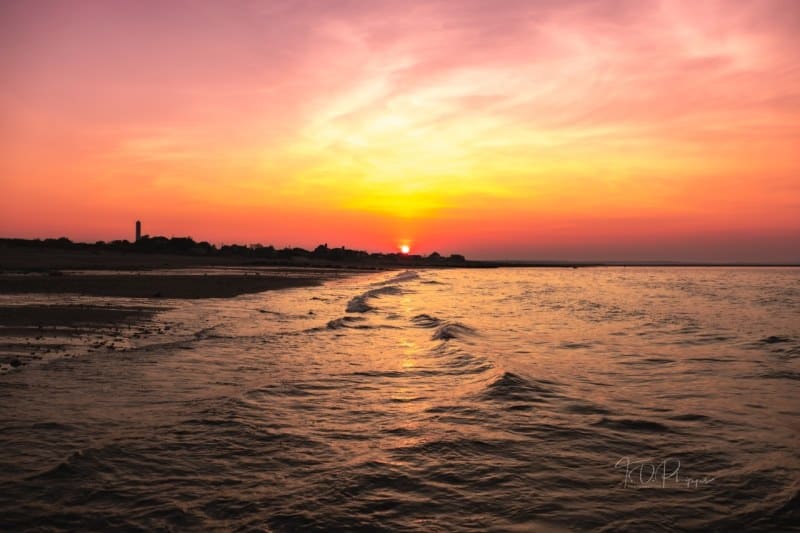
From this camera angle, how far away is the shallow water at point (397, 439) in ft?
17.9

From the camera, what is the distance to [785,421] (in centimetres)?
901

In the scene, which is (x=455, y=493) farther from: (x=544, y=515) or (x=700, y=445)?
(x=700, y=445)

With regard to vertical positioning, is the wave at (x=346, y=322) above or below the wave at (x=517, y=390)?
above

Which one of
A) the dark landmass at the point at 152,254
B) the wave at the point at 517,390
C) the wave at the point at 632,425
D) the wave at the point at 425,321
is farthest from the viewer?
the dark landmass at the point at 152,254

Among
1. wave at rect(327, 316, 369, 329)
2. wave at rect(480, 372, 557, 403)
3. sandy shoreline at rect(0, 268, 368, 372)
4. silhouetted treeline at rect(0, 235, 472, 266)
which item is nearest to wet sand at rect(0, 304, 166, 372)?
sandy shoreline at rect(0, 268, 368, 372)

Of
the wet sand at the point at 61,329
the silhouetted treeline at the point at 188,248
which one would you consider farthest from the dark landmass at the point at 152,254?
the wet sand at the point at 61,329

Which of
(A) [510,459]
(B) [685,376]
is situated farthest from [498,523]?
(B) [685,376]

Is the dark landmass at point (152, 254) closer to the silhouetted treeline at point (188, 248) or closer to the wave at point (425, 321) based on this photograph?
the silhouetted treeline at point (188, 248)

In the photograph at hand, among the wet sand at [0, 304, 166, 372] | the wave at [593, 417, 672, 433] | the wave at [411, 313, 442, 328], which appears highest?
the wet sand at [0, 304, 166, 372]

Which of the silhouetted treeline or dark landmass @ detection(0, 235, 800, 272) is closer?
dark landmass @ detection(0, 235, 800, 272)

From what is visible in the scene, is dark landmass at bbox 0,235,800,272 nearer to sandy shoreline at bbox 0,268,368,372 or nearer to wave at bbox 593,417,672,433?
sandy shoreline at bbox 0,268,368,372

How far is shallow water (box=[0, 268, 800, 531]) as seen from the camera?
214 inches

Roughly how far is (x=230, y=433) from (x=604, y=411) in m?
6.31

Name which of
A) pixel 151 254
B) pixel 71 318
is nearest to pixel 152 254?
pixel 151 254
